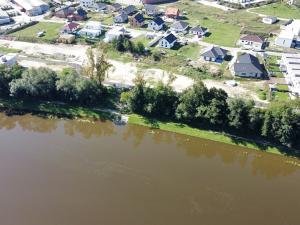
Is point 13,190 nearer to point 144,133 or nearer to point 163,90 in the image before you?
point 144,133

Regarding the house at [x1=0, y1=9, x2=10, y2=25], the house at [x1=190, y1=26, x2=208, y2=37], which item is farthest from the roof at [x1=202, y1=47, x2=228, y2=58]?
the house at [x1=0, y1=9, x2=10, y2=25]

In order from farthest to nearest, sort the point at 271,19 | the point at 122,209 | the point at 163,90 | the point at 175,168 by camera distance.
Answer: the point at 271,19 → the point at 163,90 → the point at 175,168 → the point at 122,209

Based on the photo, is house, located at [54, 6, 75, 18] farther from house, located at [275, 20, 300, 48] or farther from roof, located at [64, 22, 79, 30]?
house, located at [275, 20, 300, 48]

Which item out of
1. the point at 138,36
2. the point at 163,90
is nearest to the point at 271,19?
the point at 138,36

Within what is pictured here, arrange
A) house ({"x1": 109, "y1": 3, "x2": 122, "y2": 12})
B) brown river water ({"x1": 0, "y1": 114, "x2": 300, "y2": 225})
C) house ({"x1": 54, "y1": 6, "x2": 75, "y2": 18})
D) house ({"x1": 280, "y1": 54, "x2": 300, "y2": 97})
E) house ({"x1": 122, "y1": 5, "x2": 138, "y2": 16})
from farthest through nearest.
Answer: house ({"x1": 109, "y1": 3, "x2": 122, "y2": 12}) < house ({"x1": 122, "y1": 5, "x2": 138, "y2": 16}) < house ({"x1": 54, "y1": 6, "x2": 75, "y2": 18}) < house ({"x1": 280, "y1": 54, "x2": 300, "y2": 97}) < brown river water ({"x1": 0, "y1": 114, "x2": 300, "y2": 225})

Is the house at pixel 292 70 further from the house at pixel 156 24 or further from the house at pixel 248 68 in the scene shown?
the house at pixel 156 24

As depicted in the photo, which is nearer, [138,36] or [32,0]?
[138,36]
